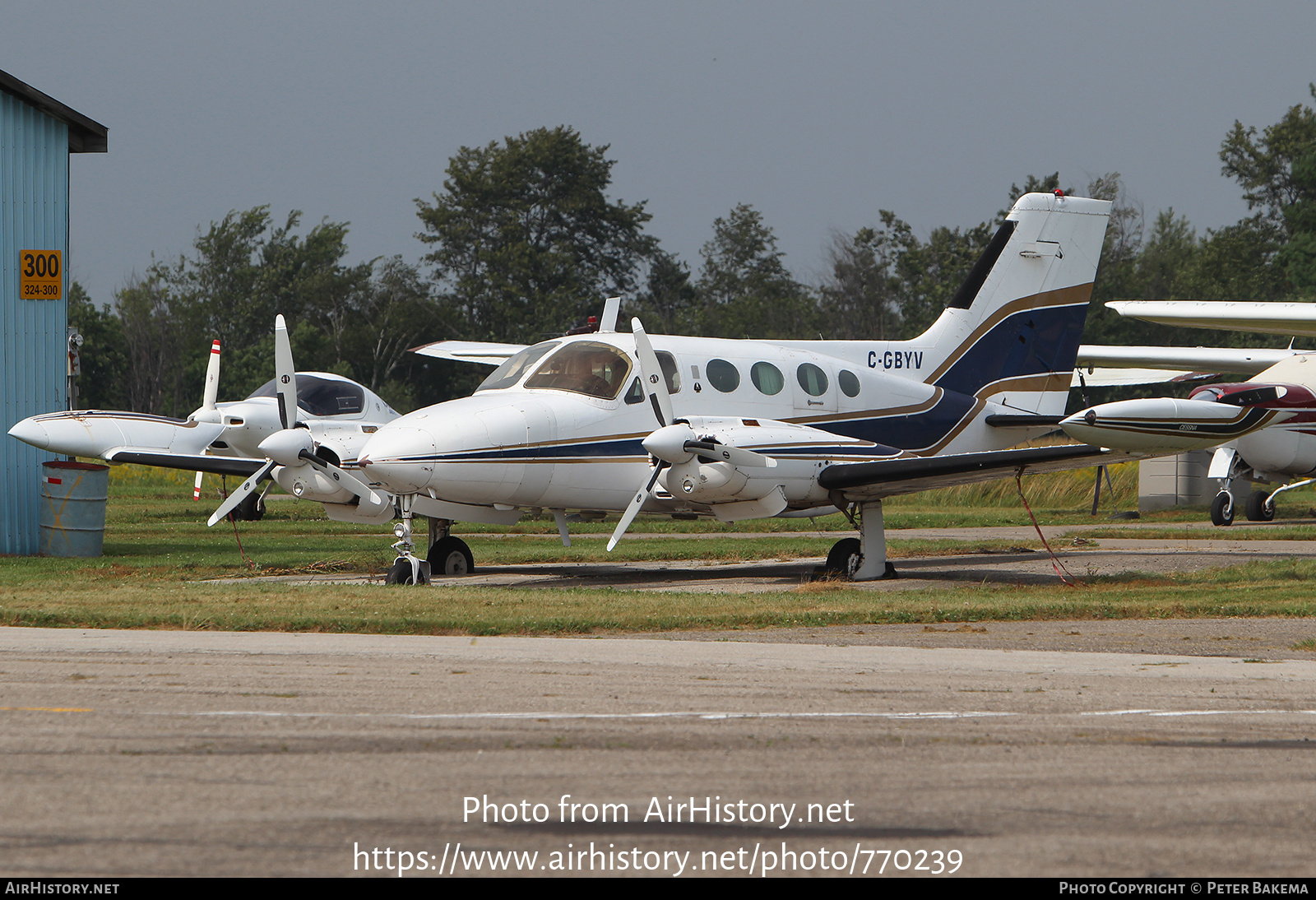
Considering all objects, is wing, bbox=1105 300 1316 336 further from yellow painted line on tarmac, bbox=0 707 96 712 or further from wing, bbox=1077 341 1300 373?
yellow painted line on tarmac, bbox=0 707 96 712

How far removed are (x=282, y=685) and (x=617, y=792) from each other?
3051 mm

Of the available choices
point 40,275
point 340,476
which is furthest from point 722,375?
point 40,275

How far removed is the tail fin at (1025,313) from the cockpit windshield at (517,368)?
6110mm

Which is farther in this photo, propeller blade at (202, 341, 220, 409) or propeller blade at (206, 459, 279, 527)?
propeller blade at (202, 341, 220, 409)

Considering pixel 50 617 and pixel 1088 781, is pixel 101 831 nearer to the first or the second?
pixel 1088 781

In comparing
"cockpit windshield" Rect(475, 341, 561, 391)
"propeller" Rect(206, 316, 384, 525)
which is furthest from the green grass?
"cockpit windshield" Rect(475, 341, 561, 391)

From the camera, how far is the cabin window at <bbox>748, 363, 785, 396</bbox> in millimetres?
16219

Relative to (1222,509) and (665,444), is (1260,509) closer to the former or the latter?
(1222,509)

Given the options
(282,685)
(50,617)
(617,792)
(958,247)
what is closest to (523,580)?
(50,617)

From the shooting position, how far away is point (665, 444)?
47.0 feet

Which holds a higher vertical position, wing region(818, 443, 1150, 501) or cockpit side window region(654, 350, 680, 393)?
cockpit side window region(654, 350, 680, 393)

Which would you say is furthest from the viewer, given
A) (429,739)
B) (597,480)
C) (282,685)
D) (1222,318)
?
(1222,318)

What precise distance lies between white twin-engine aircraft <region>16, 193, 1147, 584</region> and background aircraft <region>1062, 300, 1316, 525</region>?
78 centimetres

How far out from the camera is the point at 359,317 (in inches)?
2968
